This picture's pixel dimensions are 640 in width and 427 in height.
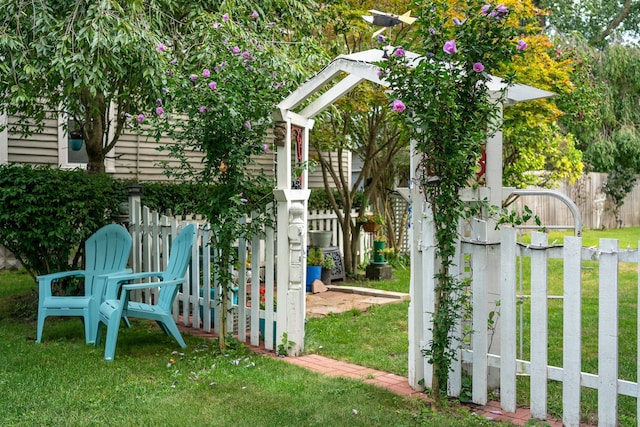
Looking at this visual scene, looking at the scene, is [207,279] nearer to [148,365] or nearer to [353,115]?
[148,365]

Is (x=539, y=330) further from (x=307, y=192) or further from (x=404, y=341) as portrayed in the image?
(x=307, y=192)

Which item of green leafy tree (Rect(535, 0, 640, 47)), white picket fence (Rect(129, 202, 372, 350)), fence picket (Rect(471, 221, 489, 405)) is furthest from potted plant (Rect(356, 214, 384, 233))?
green leafy tree (Rect(535, 0, 640, 47))

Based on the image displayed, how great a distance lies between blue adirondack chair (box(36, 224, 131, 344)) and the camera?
5988mm

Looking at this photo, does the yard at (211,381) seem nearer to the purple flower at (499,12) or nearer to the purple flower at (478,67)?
the purple flower at (478,67)

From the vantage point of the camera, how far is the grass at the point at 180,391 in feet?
13.1

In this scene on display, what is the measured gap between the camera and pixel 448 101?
3871mm

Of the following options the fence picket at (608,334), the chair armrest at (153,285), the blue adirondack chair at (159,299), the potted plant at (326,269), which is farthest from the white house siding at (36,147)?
the fence picket at (608,334)

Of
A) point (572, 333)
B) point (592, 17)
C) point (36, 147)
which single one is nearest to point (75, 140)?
point (36, 147)

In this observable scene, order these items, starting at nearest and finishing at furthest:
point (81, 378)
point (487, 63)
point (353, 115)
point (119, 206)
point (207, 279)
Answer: point (487, 63) < point (81, 378) < point (207, 279) < point (119, 206) < point (353, 115)

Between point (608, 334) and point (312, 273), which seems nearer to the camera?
point (608, 334)

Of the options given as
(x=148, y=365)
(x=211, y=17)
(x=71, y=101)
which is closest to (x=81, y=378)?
(x=148, y=365)

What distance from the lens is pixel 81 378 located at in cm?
484

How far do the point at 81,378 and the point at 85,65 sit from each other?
2.66 metres

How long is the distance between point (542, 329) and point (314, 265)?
581 cm
